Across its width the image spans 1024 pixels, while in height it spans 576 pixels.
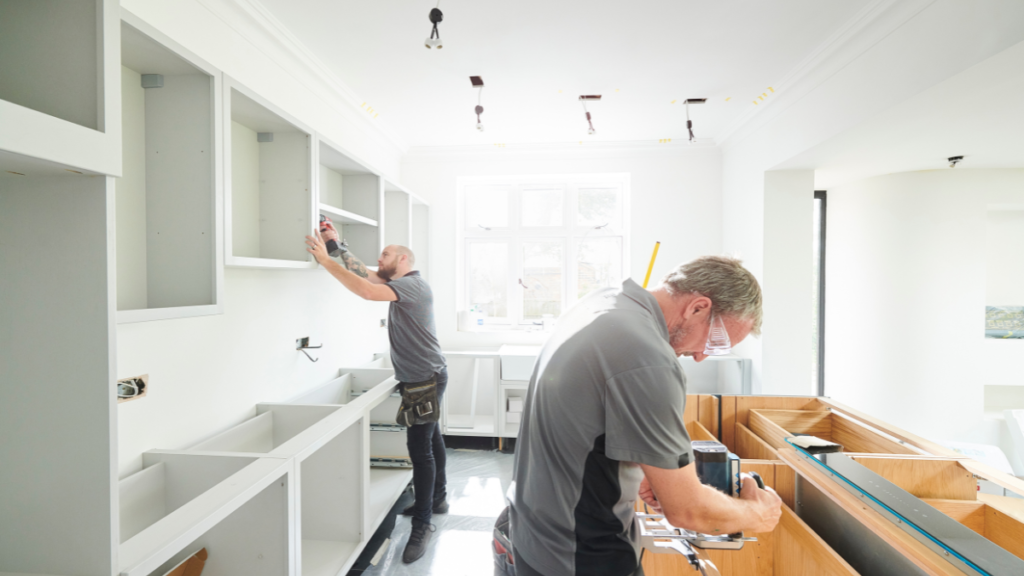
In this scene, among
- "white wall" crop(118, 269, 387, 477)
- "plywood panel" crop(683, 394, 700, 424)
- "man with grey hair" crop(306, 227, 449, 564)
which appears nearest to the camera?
"white wall" crop(118, 269, 387, 477)

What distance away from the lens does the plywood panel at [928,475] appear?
49.2 inches

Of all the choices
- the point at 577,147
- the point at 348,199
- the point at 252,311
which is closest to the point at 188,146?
the point at 252,311

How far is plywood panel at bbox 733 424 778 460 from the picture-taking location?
164 cm

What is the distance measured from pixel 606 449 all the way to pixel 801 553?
1.00 metres

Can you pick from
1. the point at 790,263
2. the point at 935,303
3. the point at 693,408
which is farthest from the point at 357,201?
the point at 935,303

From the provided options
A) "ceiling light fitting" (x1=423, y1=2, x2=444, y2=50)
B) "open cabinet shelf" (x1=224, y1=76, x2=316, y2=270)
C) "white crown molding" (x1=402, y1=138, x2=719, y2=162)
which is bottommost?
"open cabinet shelf" (x1=224, y1=76, x2=316, y2=270)

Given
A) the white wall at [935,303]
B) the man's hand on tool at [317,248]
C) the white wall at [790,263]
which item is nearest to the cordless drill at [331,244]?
the man's hand on tool at [317,248]

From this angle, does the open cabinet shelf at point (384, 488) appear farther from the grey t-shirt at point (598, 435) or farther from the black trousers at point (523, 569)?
the grey t-shirt at point (598, 435)

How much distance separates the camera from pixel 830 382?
3.66 metres

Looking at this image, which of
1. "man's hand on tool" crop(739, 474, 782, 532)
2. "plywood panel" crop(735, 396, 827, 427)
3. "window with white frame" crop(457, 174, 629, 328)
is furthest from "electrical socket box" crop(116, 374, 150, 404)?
"window with white frame" crop(457, 174, 629, 328)

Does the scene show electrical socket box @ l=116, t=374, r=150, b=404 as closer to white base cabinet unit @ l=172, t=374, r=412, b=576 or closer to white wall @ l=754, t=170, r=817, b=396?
white base cabinet unit @ l=172, t=374, r=412, b=576

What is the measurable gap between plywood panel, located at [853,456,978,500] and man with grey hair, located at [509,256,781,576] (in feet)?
1.82

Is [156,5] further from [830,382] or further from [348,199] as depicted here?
[830,382]

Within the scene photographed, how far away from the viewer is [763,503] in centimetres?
107
